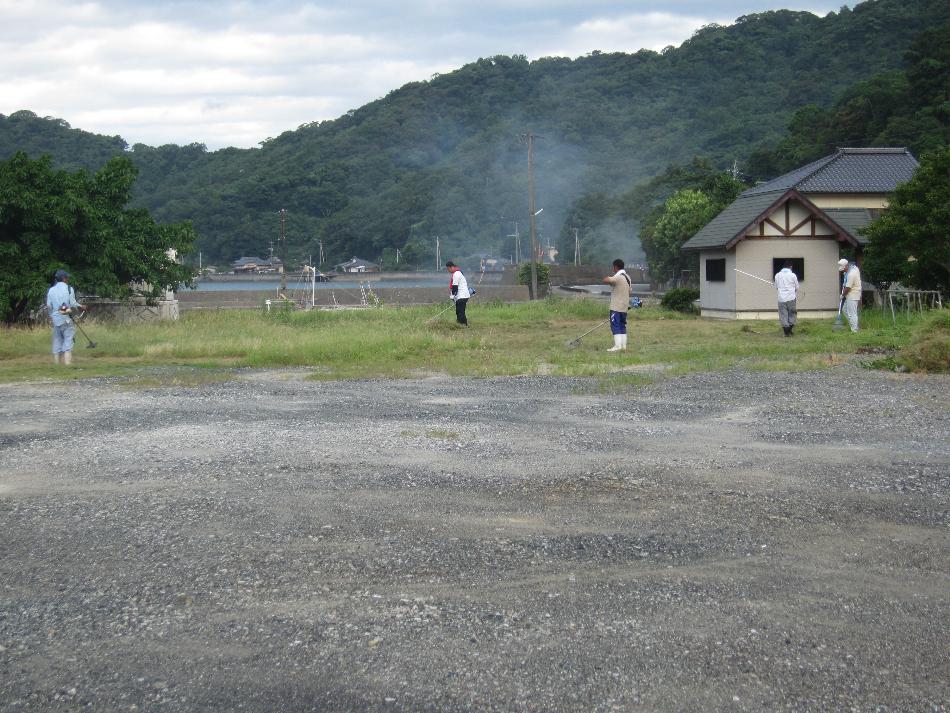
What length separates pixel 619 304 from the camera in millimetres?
18156

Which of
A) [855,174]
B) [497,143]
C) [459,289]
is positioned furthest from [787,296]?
[497,143]

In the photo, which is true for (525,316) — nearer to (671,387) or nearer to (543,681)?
(671,387)

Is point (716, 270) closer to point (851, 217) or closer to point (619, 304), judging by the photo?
point (851, 217)

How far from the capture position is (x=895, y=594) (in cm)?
511

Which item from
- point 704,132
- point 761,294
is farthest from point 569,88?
point 761,294

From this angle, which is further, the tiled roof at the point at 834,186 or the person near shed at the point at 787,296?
the tiled roof at the point at 834,186

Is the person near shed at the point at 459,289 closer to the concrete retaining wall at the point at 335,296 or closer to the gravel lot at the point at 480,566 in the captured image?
the gravel lot at the point at 480,566

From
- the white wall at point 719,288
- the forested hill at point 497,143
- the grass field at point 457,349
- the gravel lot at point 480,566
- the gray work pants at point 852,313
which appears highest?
the forested hill at point 497,143

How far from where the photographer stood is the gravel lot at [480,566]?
4160 millimetres

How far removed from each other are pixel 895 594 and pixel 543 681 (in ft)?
6.82

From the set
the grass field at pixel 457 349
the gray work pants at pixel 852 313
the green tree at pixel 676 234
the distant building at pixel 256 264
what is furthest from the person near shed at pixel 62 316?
the distant building at pixel 256 264

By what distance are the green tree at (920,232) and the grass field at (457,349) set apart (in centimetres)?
169

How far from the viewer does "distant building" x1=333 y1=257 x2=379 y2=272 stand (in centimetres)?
10681

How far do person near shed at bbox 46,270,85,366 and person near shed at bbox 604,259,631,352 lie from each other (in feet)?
30.4
